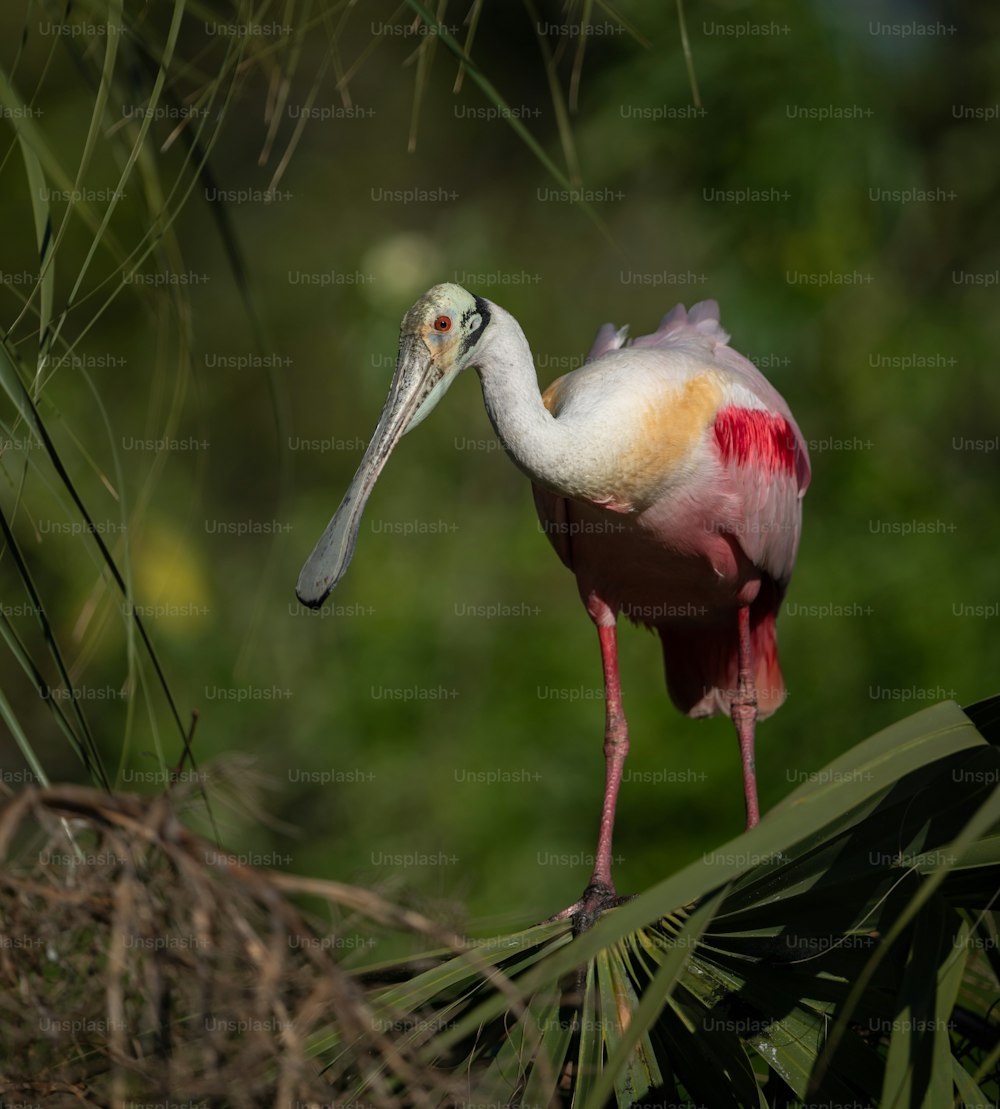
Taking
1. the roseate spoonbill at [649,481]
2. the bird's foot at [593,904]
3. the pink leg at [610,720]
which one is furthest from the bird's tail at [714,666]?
the bird's foot at [593,904]

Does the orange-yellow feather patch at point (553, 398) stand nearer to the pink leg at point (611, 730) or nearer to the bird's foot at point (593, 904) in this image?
the pink leg at point (611, 730)

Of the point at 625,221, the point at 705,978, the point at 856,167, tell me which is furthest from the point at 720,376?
the point at 625,221

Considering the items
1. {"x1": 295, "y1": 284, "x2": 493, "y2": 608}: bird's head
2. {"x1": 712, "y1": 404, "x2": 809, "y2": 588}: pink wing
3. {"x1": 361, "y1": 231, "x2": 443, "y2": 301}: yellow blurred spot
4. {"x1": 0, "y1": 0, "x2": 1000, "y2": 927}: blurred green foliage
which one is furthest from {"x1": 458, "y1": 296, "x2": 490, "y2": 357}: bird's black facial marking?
{"x1": 361, "y1": 231, "x2": 443, "y2": 301}: yellow blurred spot

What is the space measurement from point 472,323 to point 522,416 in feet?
0.89

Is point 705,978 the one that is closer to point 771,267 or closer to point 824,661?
point 824,661

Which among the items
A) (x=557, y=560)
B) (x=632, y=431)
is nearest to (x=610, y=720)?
(x=632, y=431)

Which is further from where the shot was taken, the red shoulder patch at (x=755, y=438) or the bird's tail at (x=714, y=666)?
the bird's tail at (x=714, y=666)

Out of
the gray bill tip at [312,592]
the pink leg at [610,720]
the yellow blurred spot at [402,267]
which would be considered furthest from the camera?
the yellow blurred spot at [402,267]

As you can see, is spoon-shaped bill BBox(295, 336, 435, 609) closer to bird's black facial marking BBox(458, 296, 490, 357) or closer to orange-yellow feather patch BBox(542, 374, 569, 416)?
bird's black facial marking BBox(458, 296, 490, 357)

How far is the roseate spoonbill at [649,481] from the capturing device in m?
3.42

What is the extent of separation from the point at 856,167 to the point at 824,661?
102 inches

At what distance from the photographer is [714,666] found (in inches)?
184

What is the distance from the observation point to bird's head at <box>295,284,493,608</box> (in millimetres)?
3402

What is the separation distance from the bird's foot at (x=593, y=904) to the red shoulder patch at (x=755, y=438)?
45.5 inches
